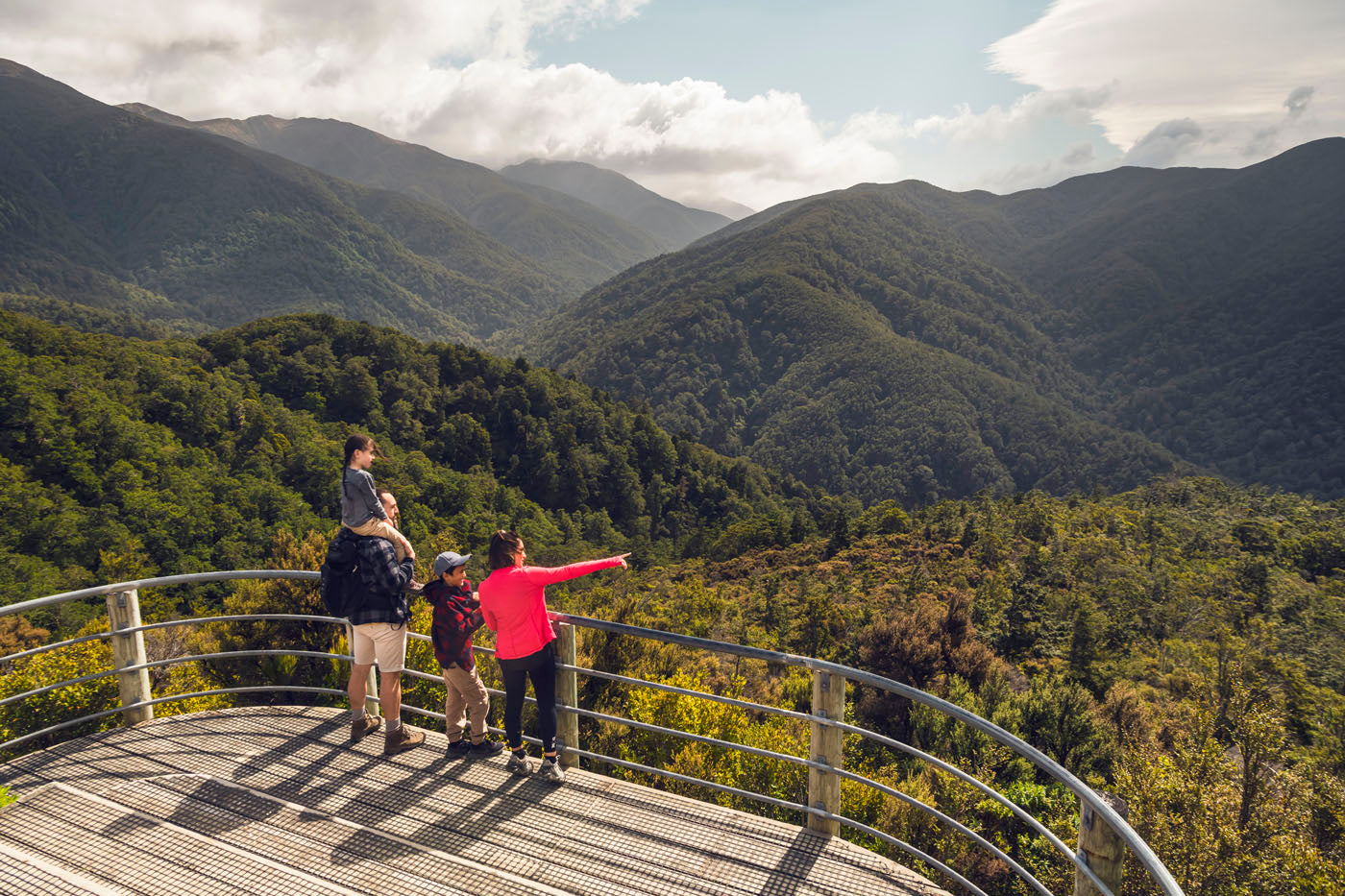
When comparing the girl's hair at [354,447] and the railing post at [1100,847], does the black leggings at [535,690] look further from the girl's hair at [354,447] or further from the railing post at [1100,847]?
the railing post at [1100,847]

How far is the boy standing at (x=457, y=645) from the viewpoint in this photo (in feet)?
12.6

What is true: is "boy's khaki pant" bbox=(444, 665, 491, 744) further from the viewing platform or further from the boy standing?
the viewing platform

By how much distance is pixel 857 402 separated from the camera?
134375 mm

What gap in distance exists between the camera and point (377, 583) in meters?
3.81

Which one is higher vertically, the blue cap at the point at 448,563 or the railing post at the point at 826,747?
the blue cap at the point at 448,563

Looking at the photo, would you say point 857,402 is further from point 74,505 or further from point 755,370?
point 74,505

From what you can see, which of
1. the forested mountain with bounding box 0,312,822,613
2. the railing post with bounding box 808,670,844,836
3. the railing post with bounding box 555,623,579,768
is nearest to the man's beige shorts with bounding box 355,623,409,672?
the railing post with bounding box 555,623,579,768

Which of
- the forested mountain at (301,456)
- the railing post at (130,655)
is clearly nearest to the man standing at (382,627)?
the railing post at (130,655)

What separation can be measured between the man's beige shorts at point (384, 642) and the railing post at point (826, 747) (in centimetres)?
228

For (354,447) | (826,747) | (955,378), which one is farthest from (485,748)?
(955,378)

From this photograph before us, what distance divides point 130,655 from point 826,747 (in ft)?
13.8

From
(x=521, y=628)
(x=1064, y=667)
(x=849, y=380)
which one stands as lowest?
(x=1064, y=667)

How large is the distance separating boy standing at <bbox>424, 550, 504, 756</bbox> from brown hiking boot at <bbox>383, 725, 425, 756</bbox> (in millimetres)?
→ 215

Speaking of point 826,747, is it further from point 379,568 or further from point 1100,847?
point 379,568
